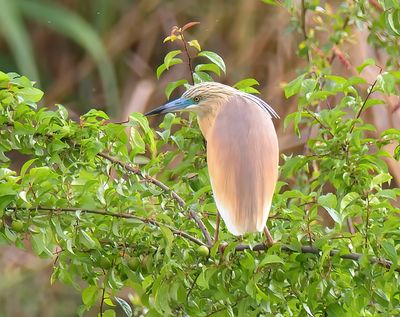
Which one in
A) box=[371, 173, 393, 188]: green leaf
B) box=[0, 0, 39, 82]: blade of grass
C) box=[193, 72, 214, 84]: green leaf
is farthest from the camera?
box=[0, 0, 39, 82]: blade of grass

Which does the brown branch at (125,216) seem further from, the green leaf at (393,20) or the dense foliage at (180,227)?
the green leaf at (393,20)

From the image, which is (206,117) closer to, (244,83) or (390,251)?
(244,83)

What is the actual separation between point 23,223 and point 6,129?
0.13 m

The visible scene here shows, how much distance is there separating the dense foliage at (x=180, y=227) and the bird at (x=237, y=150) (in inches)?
1.3

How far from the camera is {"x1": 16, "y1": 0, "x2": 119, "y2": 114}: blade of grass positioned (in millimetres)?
3820

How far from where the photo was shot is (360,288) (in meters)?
1.40

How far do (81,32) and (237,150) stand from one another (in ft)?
7.69

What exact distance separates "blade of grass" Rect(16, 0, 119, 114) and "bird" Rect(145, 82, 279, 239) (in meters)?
2.15

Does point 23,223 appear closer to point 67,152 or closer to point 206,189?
point 67,152

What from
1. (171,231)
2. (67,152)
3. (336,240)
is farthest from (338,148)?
(67,152)

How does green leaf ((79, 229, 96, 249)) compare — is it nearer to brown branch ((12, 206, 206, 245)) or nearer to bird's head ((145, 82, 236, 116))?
brown branch ((12, 206, 206, 245))

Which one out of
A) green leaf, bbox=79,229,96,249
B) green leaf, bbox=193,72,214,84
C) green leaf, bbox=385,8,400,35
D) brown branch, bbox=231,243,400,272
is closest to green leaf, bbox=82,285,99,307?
green leaf, bbox=79,229,96,249

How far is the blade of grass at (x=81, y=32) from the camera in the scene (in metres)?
3.82

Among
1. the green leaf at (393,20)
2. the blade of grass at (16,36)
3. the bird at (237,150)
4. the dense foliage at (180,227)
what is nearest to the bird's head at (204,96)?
the bird at (237,150)
